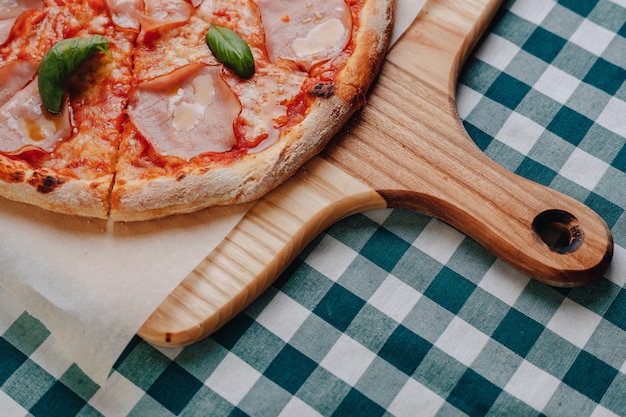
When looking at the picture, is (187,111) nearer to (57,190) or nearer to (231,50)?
(231,50)

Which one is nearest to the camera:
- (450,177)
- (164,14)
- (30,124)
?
(450,177)

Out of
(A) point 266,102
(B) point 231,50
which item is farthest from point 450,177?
(B) point 231,50

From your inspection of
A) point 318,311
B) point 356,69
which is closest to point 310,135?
point 356,69

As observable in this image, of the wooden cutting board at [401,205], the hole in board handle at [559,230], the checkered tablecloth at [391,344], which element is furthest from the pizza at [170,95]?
the hole in board handle at [559,230]

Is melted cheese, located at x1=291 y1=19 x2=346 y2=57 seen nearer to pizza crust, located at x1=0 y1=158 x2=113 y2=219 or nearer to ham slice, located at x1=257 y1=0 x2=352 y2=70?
ham slice, located at x1=257 y1=0 x2=352 y2=70

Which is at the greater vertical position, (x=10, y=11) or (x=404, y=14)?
(x=404, y=14)

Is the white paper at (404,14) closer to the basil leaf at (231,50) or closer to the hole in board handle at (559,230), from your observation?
the basil leaf at (231,50)

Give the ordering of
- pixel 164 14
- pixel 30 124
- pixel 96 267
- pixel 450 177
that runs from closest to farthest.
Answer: pixel 96 267, pixel 450 177, pixel 30 124, pixel 164 14
